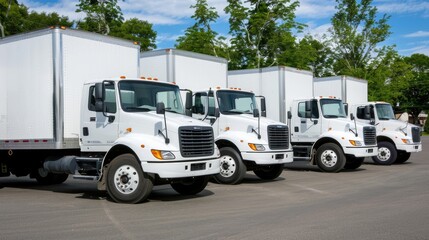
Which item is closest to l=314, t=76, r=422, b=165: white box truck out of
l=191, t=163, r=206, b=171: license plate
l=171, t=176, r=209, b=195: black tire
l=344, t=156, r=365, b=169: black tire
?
l=344, t=156, r=365, b=169: black tire

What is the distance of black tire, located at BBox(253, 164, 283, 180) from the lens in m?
14.7

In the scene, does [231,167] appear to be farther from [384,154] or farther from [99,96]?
[384,154]

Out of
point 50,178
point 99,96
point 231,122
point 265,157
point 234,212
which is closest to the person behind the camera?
point 234,212

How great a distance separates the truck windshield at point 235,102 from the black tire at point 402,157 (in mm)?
9256

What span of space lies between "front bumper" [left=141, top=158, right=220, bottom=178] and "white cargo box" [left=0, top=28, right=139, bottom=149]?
Answer: 2.41 metres

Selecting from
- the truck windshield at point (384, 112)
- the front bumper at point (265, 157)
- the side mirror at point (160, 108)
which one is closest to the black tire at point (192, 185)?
the side mirror at point (160, 108)

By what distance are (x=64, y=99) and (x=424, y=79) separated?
8050cm

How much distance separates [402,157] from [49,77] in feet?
51.2

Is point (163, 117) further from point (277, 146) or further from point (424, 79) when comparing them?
point (424, 79)

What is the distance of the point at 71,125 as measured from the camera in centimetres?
1116

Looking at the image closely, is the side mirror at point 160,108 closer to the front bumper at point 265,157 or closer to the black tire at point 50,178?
the front bumper at point 265,157

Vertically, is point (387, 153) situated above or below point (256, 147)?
below

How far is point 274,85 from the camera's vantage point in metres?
17.7

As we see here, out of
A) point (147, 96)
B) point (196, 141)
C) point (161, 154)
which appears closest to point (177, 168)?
point (161, 154)
